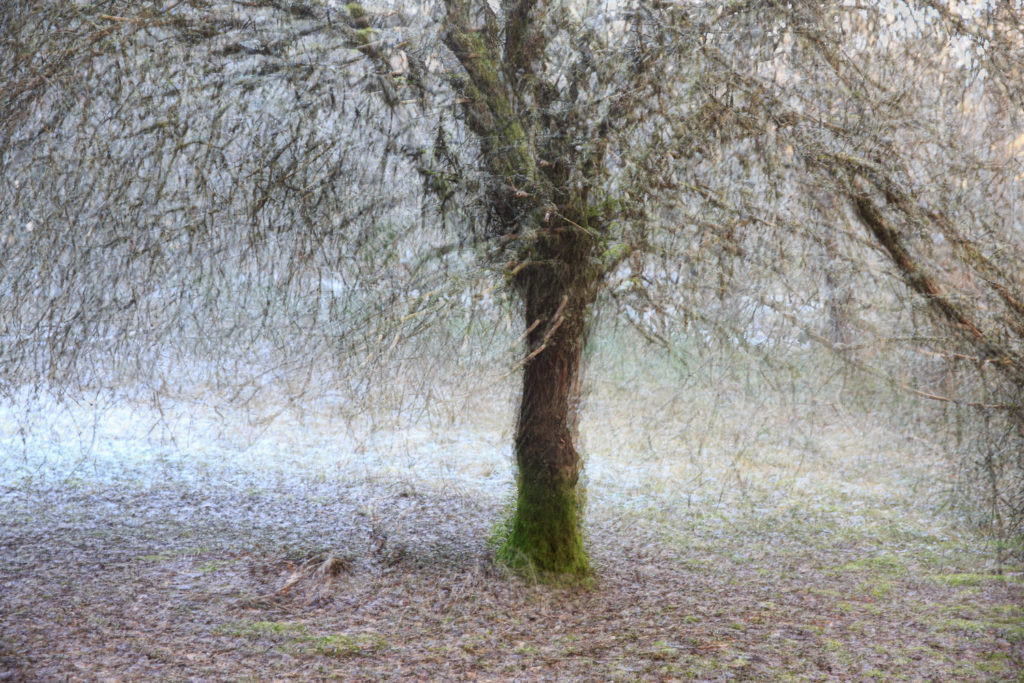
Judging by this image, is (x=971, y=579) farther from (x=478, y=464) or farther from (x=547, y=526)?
(x=478, y=464)

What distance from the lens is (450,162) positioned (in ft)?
15.0

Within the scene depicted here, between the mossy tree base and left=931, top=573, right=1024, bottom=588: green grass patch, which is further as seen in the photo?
left=931, top=573, right=1024, bottom=588: green grass patch

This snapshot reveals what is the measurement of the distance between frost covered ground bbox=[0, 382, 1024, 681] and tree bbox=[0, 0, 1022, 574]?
0.66 m

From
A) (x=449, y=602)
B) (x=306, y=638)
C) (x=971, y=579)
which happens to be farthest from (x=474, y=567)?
(x=971, y=579)

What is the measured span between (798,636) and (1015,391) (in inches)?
71.5

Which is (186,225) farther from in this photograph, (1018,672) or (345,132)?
(1018,672)

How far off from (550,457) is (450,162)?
6.09ft

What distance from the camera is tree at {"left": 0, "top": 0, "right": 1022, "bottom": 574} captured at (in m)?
4.13

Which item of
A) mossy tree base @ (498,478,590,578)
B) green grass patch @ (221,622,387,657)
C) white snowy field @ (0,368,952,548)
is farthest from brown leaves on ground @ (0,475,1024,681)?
white snowy field @ (0,368,952,548)

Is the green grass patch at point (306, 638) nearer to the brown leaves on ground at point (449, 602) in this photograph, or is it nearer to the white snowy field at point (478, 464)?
the brown leaves on ground at point (449, 602)

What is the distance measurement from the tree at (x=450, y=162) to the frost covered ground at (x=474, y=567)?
657 mm

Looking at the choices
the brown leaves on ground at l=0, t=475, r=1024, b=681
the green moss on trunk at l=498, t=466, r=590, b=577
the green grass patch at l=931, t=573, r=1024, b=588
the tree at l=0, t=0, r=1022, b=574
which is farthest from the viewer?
the green grass patch at l=931, t=573, r=1024, b=588

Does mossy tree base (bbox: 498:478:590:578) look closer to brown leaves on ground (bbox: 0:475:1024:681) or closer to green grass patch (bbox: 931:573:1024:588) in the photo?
brown leaves on ground (bbox: 0:475:1024:681)

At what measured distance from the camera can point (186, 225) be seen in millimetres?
4191
